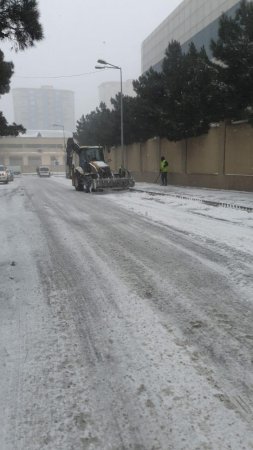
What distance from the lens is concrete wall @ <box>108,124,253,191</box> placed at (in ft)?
56.6

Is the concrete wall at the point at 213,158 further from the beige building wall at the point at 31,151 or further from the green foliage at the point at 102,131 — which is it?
the beige building wall at the point at 31,151

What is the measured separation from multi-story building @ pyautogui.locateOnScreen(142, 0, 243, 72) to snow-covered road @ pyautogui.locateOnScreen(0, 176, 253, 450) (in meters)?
32.2

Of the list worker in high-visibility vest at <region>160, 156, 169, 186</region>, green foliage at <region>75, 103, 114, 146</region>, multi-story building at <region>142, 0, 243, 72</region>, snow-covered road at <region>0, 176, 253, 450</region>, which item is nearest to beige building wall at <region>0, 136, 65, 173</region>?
multi-story building at <region>142, 0, 243, 72</region>

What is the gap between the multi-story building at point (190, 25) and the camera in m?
39.0

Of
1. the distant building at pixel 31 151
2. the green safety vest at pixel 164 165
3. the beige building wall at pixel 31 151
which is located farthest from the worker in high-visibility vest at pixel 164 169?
the beige building wall at pixel 31 151

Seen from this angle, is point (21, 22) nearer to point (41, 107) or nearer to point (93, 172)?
point (93, 172)

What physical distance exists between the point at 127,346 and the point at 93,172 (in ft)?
59.8

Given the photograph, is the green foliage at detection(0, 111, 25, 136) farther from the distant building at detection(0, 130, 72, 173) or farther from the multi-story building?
the distant building at detection(0, 130, 72, 173)

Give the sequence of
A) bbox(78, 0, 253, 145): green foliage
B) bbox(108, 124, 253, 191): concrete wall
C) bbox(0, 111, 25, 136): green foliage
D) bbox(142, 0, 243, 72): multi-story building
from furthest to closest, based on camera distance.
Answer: bbox(142, 0, 243, 72): multi-story building, bbox(0, 111, 25, 136): green foliage, bbox(108, 124, 253, 191): concrete wall, bbox(78, 0, 253, 145): green foliage

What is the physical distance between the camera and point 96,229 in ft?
30.3

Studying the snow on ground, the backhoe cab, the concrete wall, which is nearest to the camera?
the snow on ground

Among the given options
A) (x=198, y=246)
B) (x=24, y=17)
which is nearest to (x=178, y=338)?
(x=198, y=246)

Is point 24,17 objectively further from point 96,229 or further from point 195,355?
point 195,355

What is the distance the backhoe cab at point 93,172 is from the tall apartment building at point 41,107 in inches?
5449
